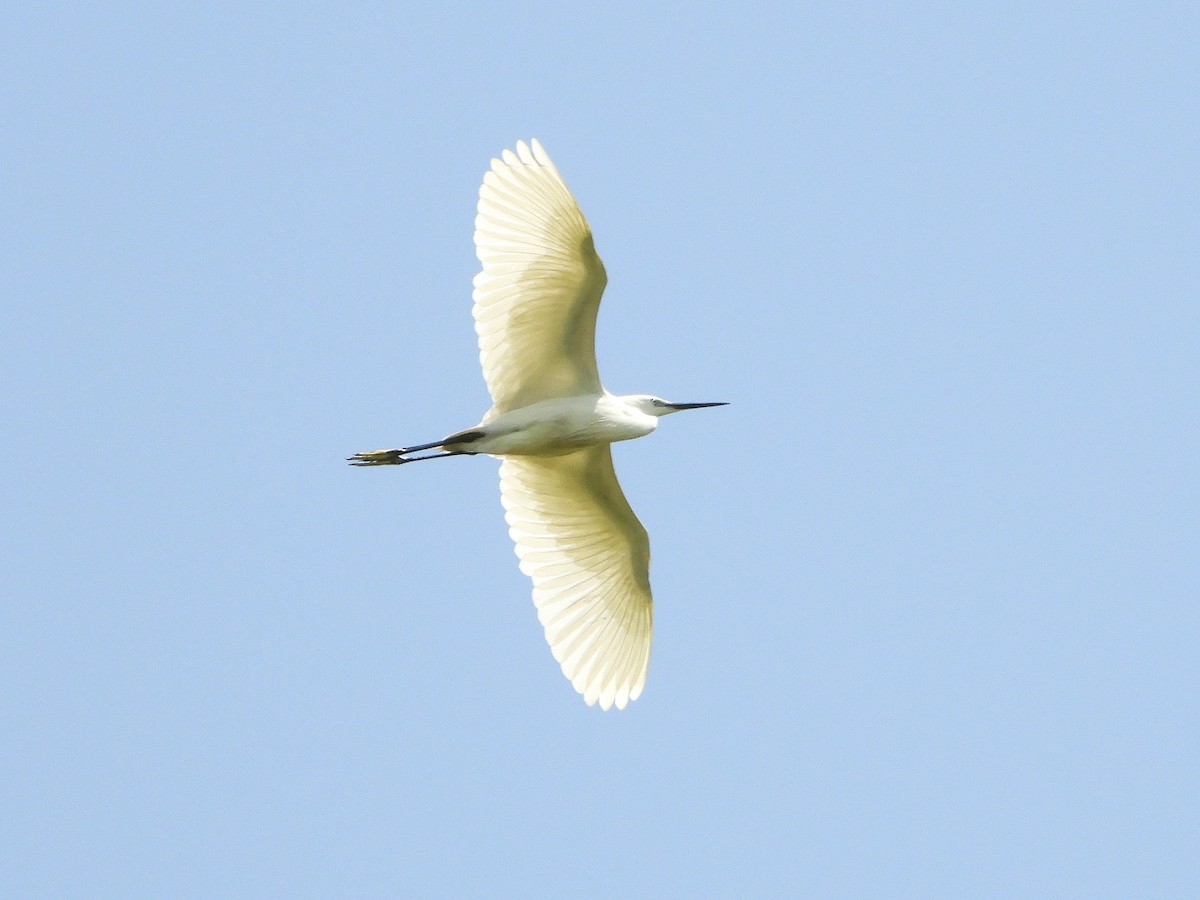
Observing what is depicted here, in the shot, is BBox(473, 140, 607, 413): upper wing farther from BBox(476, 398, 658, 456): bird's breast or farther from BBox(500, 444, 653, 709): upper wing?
BBox(500, 444, 653, 709): upper wing

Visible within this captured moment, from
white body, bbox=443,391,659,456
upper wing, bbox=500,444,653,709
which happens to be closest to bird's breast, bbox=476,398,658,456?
white body, bbox=443,391,659,456

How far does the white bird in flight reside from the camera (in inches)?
438

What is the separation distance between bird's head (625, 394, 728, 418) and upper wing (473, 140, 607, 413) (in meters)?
0.43

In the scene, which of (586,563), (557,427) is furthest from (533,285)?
(586,563)

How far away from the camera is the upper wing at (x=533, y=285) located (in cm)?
1104

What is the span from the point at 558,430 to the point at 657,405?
97 centimetres

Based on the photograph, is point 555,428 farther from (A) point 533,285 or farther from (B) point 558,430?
(A) point 533,285

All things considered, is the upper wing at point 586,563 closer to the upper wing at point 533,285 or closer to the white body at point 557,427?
the white body at point 557,427

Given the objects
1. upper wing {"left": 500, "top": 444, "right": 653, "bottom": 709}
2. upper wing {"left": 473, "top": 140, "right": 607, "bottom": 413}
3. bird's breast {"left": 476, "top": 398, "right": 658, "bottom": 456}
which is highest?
upper wing {"left": 473, "top": 140, "right": 607, "bottom": 413}

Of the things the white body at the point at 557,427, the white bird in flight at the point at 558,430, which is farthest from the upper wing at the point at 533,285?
the white body at the point at 557,427

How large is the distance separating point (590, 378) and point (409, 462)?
4.67ft

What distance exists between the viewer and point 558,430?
11.6 meters

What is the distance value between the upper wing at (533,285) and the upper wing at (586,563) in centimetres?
69

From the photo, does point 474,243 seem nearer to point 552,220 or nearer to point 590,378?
point 552,220
